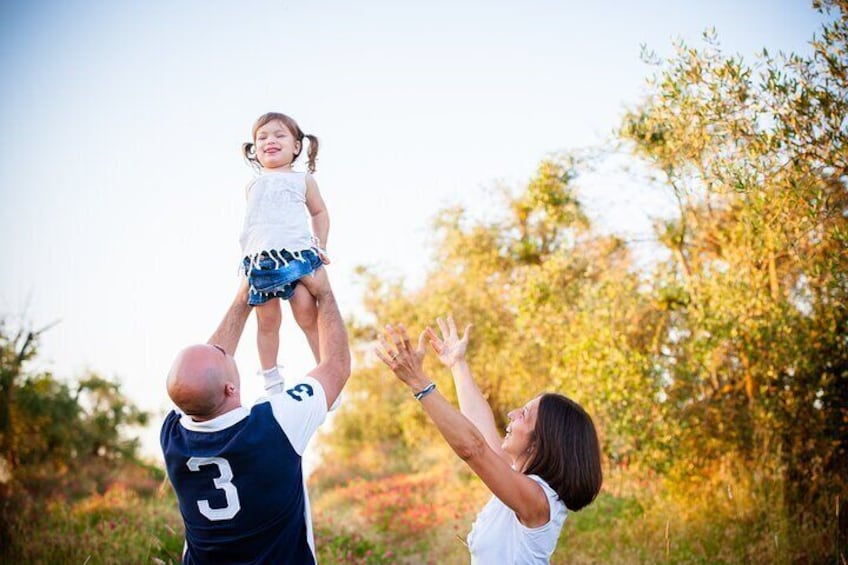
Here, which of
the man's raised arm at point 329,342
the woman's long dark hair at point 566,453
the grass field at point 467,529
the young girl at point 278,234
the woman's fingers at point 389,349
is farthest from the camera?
the grass field at point 467,529

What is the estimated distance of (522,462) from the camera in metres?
3.22

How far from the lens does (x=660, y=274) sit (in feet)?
34.6

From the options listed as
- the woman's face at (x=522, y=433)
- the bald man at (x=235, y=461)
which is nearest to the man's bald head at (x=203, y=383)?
the bald man at (x=235, y=461)

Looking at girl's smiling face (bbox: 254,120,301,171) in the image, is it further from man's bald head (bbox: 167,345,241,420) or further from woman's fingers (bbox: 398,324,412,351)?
woman's fingers (bbox: 398,324,412,351)

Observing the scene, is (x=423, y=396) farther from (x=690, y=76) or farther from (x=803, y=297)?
(x=803, y=297)

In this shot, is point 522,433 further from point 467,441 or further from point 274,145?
point 274,145

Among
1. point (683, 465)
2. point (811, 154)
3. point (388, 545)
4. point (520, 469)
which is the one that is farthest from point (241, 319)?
point (683, 465)

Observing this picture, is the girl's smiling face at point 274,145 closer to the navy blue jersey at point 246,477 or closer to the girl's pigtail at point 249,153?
the girl's pigtail at point 249,153

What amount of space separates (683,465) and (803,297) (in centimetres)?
297

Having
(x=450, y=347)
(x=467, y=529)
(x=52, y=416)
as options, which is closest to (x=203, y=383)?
(x=450, y=347)

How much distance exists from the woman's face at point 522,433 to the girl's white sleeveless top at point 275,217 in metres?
1.47

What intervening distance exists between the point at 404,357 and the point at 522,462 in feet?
3.04

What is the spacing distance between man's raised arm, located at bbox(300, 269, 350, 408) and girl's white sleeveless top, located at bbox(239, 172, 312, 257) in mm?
219

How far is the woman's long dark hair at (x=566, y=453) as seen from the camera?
3035 millimetres
